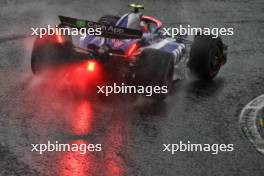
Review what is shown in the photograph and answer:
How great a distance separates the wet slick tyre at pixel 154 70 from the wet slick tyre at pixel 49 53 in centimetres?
156

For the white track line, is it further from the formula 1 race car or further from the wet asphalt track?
the formula 1 race car

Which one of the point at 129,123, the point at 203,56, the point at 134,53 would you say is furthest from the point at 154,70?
the point at 203,56

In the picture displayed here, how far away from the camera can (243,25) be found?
654 inches

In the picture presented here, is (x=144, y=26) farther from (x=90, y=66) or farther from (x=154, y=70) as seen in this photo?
(x=154, y=70)

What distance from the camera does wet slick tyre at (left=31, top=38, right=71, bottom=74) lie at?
38.2 ft

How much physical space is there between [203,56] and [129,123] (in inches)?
107

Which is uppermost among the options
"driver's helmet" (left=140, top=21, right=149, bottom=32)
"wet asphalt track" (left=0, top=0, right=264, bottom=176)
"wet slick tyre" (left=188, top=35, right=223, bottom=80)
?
"driver's helmet" (left=140, top=21, right=149, bottom=32)

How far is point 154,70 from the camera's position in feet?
35.5

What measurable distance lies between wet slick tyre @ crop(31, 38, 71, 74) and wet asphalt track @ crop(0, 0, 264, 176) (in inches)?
16.1

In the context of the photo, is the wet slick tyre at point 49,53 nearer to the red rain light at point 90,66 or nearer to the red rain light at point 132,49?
the red rain light at point 90,66

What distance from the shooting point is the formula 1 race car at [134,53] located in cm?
1087

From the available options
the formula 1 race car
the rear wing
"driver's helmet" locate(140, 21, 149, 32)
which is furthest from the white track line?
"driver's helmet" locate(140, 21, 149, 32)

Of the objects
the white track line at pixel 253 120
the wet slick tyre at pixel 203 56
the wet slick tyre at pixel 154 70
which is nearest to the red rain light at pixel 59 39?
the wet slick tyre at pixel 154 70

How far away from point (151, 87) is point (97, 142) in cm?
199
